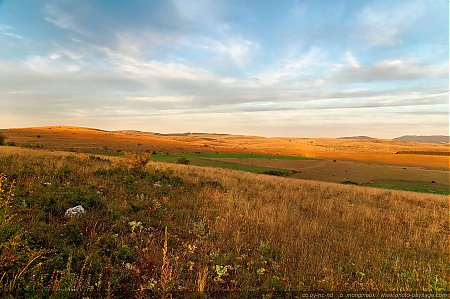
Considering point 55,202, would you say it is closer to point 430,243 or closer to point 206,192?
point 206,192

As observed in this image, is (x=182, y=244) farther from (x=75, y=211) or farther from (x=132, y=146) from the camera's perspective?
(x=132, y=146)

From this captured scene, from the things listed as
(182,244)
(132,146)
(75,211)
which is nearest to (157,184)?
(75,211)

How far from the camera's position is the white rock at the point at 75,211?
6.15 m

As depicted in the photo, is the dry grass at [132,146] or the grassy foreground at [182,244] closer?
the grassy foreground at [182,244]

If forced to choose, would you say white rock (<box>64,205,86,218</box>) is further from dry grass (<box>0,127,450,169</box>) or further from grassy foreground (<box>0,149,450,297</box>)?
dry grass (<box>0,127,450,169</box>)

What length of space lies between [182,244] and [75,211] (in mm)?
2905

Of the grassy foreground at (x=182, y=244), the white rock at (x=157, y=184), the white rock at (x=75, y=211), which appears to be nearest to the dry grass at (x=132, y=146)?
the white rock at (x=157, y=184)

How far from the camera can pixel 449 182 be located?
130 ft

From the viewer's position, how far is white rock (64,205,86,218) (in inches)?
242

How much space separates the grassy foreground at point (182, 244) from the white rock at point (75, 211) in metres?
0.15

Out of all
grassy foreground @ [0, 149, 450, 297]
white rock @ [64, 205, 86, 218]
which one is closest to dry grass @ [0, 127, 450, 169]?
grassy foreground @ [0, 149, 450, 297]

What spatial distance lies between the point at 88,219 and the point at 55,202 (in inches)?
54.0

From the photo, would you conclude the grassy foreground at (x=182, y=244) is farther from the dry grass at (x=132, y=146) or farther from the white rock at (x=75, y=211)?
the dry grass at (x=132, y=146)

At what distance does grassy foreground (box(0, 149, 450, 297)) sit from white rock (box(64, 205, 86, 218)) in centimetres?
15
